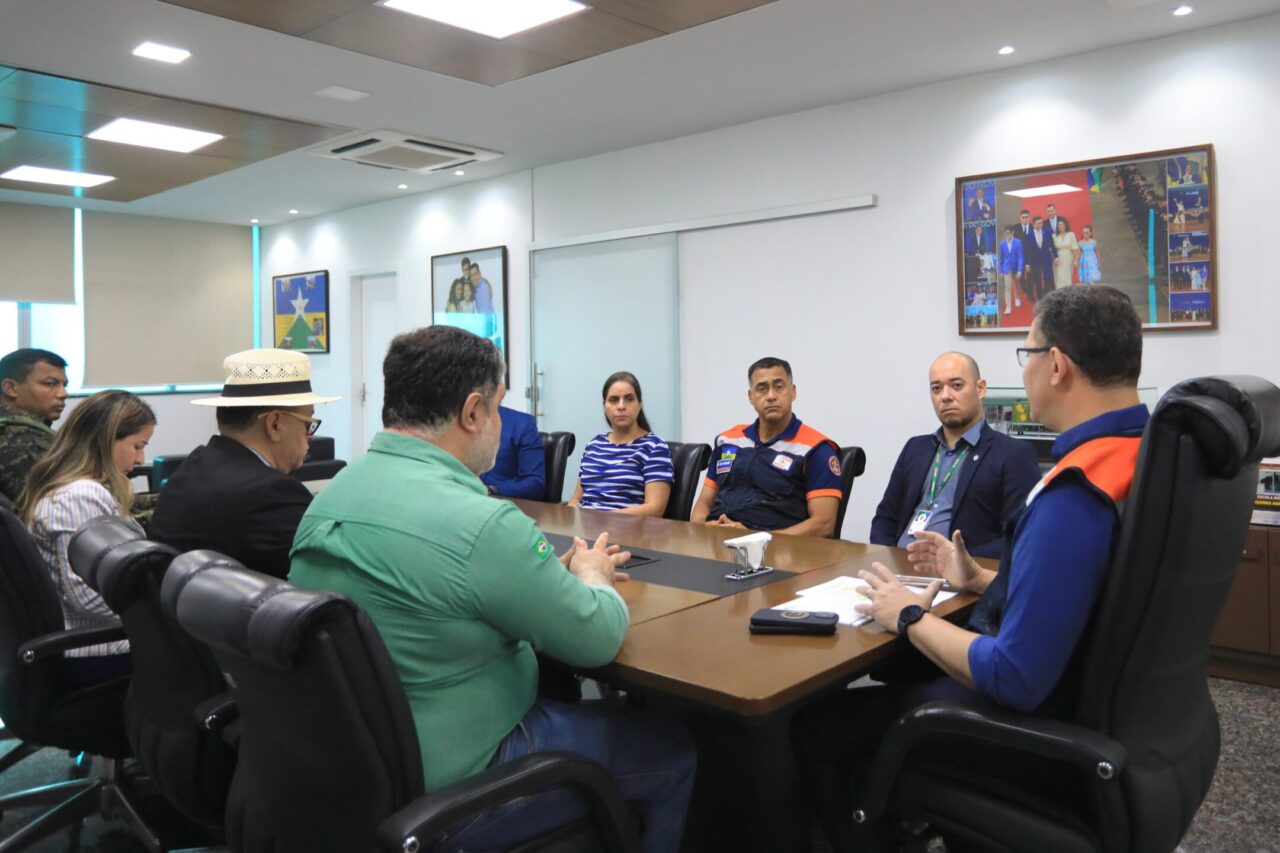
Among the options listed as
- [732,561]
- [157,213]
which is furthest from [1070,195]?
[157,213]

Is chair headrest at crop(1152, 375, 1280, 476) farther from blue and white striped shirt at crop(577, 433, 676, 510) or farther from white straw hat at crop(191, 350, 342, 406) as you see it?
blue and white striped shirt at crop(577, 433, 676, 510)

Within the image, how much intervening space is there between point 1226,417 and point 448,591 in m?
1.19

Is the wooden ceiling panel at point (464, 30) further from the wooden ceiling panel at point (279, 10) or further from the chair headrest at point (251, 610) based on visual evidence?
the chair headrest at point (251, 610)

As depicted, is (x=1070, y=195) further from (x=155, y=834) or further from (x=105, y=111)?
(x=105, y=111)

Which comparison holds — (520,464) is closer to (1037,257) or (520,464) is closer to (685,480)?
(685,480)

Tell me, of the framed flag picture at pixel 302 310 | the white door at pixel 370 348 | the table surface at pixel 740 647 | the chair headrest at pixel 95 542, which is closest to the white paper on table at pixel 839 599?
the table surface at pixel 740 647

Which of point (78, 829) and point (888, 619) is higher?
point (888, 619)

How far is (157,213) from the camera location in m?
9.40

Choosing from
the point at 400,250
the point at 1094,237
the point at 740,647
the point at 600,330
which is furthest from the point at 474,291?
the point at 740,647

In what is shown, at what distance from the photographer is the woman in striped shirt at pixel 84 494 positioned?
2477mm

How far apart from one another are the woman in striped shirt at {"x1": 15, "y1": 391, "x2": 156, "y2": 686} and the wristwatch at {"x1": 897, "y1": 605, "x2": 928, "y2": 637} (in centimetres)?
195

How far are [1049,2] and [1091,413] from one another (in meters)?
3.08

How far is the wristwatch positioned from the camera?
1.81 metres

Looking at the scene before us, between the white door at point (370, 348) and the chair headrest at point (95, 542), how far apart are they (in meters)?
6.95
